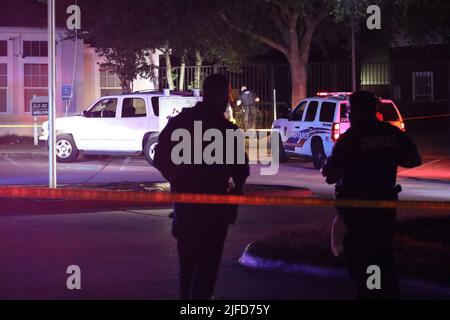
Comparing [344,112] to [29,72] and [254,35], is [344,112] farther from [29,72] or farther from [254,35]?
[29,72]

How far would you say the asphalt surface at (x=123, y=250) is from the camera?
9.11 meters

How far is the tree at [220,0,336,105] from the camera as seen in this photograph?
28561 mm

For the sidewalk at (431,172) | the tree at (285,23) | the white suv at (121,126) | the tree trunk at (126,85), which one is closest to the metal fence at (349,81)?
the tree trunk at (126,85)

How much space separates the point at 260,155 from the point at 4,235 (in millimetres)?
15484

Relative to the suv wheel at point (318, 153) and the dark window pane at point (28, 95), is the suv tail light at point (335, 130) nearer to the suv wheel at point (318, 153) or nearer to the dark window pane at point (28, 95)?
the suv wheel at point (318, 153)

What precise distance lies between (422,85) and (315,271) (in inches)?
1213

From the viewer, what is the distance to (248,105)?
33.1 meters

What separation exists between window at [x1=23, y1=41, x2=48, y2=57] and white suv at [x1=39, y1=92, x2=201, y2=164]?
33.9 feet

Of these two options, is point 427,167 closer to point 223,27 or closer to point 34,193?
point 223,27

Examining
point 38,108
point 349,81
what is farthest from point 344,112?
point 349,81

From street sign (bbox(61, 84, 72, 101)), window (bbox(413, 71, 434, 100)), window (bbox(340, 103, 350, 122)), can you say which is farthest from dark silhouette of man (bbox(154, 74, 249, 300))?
window (bbox(413, 71, 434, 100))

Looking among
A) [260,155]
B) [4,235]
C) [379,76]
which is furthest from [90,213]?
[379,76]

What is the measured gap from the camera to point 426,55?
3794 centimetres

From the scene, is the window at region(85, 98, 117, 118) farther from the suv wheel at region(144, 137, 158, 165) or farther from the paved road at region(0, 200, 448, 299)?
the paved road at region(0, 200, 448, 299)
